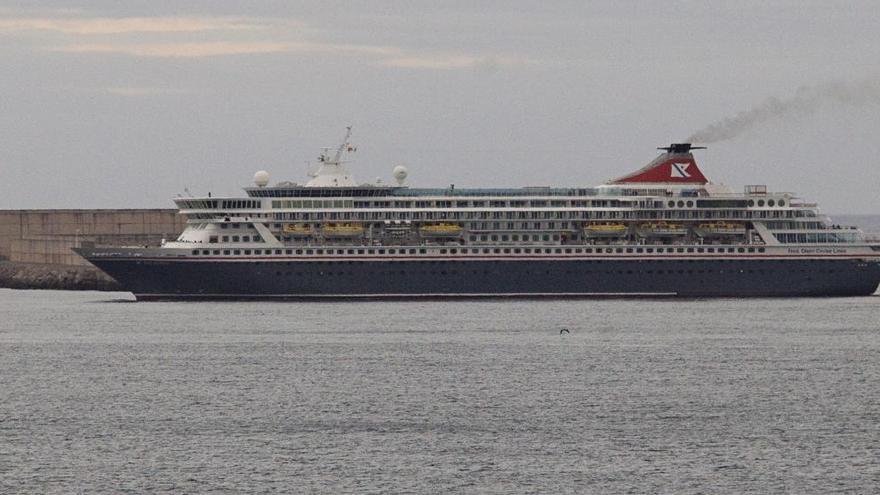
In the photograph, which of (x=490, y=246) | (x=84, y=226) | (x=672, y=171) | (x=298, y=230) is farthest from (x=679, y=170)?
(x=84, y=226)

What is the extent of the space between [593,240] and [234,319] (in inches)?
894

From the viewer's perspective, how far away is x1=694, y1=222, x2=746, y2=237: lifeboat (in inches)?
3748

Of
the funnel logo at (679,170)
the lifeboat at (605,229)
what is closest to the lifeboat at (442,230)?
the lifeboat at (605,229)

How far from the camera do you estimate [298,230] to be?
93812 mm

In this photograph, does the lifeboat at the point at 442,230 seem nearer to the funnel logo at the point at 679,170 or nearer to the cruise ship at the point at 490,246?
the cruise ship at the point at 490,246

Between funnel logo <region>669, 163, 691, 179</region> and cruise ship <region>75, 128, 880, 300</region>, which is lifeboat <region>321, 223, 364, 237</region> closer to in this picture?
cruise ship <region>75, 128, 880, 300</region>

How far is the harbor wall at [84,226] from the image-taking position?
5000 inches

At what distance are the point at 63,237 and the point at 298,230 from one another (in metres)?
37.4

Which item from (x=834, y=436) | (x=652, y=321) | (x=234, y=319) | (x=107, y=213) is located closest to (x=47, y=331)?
(x=234, y=319)

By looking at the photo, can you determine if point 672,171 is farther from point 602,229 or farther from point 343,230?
point 343,230

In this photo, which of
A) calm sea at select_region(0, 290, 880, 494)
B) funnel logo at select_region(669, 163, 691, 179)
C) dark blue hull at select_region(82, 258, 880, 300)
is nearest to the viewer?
calm sea at select_region(0, 290, 880, 494)

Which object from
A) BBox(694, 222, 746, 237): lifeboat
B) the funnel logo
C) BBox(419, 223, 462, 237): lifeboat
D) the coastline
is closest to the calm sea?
BBox(419, 223, 462, 237): lifeboat

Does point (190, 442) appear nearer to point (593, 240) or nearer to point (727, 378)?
point (727, 378)

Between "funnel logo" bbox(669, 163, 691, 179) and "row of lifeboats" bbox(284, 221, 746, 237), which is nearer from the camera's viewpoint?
"row of lifeboats" bbox(284, 221, 746, 237)
